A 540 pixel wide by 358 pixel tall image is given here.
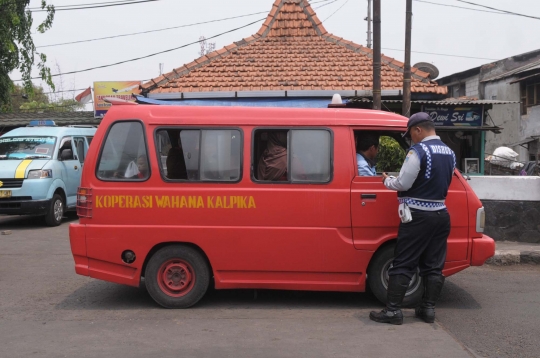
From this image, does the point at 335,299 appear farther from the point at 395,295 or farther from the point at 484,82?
the point at 484,82

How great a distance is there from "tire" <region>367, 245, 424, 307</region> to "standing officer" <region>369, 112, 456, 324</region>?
35 cm

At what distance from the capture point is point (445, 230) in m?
5.29

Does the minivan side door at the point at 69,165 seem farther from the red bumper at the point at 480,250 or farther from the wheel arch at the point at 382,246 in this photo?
the red bumper at the point at 480,250

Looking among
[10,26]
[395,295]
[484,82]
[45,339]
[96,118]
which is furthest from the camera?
[484,82]

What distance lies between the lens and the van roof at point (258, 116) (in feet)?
18.7

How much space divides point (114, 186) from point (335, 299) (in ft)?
8.34

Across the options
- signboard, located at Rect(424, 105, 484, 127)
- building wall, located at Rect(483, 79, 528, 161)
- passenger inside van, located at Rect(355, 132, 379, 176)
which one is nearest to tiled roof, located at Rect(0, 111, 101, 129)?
signboard, located at Rect(424, 105, 484, 127)

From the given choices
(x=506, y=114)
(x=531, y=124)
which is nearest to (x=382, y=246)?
(x=531, y=124)

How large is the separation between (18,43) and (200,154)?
40.6 ft

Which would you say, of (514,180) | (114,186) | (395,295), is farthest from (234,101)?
(395,295)

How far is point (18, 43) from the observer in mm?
15906

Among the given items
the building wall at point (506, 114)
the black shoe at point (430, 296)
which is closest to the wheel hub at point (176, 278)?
the black shoe at point (430, 296)

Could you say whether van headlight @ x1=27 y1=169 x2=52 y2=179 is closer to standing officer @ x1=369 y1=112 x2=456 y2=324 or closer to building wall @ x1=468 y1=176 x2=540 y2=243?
building wall @ x1=468 y1=176 x2=540 y2=243

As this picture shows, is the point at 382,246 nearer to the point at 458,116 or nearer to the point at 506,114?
the point at 458,116
